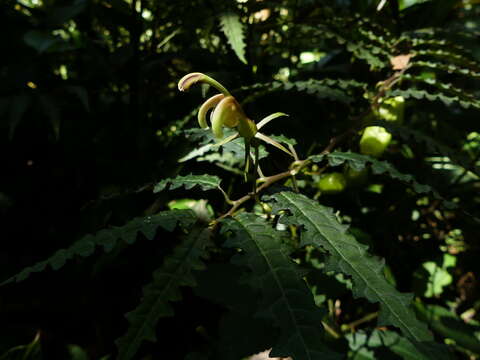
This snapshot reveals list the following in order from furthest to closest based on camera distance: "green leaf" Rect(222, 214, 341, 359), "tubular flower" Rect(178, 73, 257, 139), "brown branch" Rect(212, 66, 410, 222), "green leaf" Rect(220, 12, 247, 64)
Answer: "green leaf" Rect(220, 12, 247, 64), "brown branch" Rect(212, 66, 410, 222), "tubular flower" Rect(178, 73, 257, 139), "green leaf" Rect(222, 214, 341, 359)

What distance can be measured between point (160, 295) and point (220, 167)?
740mm

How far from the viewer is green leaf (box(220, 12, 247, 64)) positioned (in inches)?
36.8

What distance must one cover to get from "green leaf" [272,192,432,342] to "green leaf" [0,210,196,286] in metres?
0.18

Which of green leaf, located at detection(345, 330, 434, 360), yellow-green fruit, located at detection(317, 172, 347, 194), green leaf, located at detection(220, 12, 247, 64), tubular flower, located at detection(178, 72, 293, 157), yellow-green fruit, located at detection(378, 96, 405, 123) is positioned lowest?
green leaf, located at detection(345, 330, 434, 360)

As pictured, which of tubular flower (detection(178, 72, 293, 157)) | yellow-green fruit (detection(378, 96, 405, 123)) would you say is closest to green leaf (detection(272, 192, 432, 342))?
tubular flower (detection(178, 72, 293, 157))

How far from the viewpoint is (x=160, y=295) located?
549 millimetres

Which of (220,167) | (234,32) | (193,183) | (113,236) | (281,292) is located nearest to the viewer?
(281,292)

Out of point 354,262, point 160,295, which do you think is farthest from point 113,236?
point 354,262

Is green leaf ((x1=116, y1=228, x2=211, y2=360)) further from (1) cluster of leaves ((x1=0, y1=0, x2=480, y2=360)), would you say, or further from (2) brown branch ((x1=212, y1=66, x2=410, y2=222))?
(1) cluster of leaves ((x1=0, y1=0, x2=480, y2=360))

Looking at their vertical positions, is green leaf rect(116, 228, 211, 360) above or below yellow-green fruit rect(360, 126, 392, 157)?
below

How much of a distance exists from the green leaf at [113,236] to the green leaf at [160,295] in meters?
0.06

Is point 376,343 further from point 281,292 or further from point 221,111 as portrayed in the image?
point 221,111

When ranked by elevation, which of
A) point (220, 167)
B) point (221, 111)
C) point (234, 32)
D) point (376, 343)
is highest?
point (234, 32)

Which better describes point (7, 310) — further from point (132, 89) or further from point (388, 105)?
point (388, 105)
